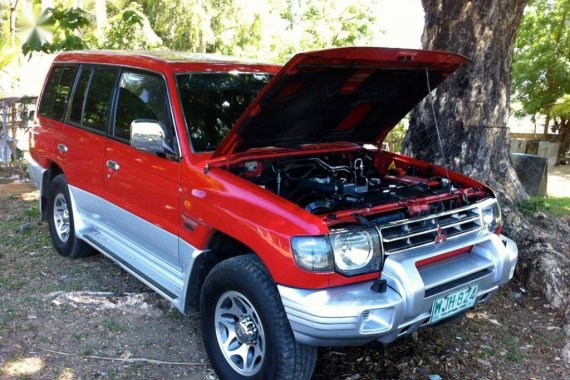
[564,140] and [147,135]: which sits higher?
[147,135]

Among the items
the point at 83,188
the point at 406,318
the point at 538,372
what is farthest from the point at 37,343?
the point at 538,372

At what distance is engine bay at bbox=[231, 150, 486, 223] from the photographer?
3.32 metres

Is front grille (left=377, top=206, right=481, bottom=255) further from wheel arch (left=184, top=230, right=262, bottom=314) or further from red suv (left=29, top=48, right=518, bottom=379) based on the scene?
wheel arch (left=184, top=230, right=262, bottom=314)

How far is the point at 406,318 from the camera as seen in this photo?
283 centimetres

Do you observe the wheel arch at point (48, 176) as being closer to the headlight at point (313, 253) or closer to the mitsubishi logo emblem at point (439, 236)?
the headlight at point (313, 253)

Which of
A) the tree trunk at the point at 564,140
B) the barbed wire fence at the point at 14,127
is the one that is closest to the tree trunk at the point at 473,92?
the barbed wire fence at the point at 14,127

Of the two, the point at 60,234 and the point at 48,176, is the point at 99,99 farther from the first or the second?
the point at 60,234

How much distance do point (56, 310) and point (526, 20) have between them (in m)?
16.8

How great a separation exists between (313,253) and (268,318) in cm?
47

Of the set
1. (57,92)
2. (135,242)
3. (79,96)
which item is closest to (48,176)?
(57,92)

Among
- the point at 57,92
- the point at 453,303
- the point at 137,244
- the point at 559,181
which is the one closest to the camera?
the point at 453,303

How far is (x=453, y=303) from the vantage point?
3139 mm

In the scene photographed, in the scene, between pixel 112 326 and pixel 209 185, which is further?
pixel 112 326

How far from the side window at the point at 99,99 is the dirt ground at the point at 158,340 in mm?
1490
